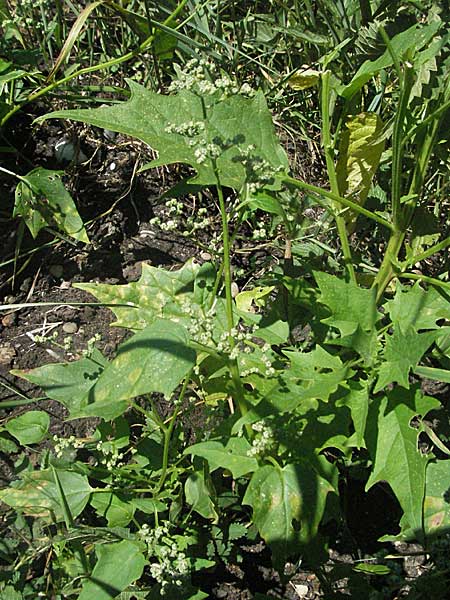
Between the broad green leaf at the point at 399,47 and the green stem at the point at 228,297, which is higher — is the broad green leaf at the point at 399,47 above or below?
above

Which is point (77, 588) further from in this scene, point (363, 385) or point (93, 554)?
point (363, 385)

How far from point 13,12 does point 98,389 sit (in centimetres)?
168

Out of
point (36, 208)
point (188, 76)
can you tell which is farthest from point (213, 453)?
point (36, 208)

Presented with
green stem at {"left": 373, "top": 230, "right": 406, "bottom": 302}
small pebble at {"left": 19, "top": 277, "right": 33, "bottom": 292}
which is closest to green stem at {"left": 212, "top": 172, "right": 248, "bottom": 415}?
green stem at {"left": 373, "top": 230, "right": 406, "bottom": 302}

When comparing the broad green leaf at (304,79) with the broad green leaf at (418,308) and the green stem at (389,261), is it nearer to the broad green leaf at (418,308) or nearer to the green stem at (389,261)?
the green stem at (389,261)

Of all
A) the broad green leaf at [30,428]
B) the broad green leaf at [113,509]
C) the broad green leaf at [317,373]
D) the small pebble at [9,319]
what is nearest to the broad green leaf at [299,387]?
the broad green leaf at [317,373]

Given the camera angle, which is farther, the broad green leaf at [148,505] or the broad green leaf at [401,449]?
the broad green leaf at [148,505]

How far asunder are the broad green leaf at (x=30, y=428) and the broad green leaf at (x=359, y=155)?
2.73 ft

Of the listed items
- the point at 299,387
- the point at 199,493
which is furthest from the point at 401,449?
the point at 199,493

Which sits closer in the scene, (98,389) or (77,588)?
(98,389)

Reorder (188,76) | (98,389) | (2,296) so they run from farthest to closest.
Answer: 1. (2,296)
2. (188,76)
3. (98,389)

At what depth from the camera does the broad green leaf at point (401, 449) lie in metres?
1.18

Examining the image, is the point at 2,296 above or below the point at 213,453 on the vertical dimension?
below

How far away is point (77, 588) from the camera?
4.41 feet
